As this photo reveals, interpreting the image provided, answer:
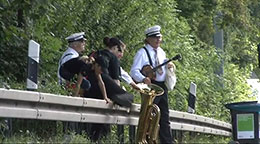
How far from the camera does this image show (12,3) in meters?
13.8

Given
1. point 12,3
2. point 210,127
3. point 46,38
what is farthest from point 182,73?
point 12,3

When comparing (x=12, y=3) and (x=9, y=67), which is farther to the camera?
(x=9, y=67)

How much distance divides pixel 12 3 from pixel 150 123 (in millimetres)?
2793

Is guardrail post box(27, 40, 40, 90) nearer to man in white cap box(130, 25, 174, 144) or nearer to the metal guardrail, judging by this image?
the metal guardrail

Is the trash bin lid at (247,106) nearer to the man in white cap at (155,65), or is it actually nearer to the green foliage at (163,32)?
the green foliage at (163,32)

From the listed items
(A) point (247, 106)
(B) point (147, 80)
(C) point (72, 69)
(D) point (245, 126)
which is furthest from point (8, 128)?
(D) point (245, 126)

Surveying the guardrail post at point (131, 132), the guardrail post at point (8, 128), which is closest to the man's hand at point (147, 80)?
the guardrail post at point (131, 132)

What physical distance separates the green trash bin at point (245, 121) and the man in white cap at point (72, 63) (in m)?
3.84

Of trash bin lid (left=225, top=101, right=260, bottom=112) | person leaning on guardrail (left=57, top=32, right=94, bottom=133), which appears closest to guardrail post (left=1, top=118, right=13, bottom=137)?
person leaning on guardrail (left=57, top=32, right=94, bottom=133)

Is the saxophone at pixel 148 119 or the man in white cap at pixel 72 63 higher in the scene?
the man in white cap at pixel 72 63

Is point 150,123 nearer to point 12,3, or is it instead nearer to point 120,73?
point 120,73

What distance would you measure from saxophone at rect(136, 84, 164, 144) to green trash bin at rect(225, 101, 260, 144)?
3.60m

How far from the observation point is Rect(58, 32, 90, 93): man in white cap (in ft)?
41.8

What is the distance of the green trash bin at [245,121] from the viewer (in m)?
16.0
